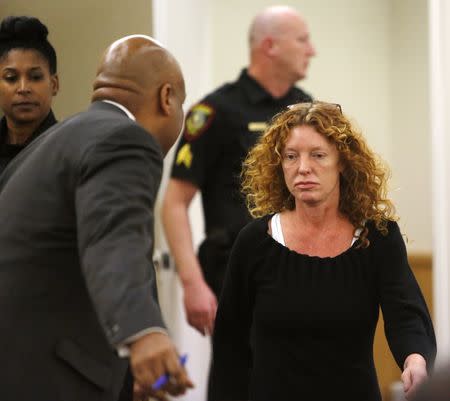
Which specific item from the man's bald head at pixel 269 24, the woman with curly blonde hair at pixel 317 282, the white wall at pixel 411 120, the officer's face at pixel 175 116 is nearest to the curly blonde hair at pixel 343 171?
the woman with curly blonde hair at pixel 317 282

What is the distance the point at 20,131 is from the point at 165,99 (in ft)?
2.02

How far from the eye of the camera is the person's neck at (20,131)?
2.37 meters

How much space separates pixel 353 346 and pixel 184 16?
1933 millimetres

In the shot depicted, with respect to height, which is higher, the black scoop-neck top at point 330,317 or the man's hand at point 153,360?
the man's hand at point 153,360

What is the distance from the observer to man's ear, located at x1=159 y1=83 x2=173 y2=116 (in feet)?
6.20

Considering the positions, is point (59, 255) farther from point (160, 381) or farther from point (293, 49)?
point (293, 49)

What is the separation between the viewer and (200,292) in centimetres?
321

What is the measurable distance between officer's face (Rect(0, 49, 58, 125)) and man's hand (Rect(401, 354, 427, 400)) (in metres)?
1.03

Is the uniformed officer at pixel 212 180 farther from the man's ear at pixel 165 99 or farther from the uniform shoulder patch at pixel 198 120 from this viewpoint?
the man's ear at pixel 165 99

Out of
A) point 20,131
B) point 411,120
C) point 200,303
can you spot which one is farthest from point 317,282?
point 411,120

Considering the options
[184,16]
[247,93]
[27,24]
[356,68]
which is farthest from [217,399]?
[356,68]

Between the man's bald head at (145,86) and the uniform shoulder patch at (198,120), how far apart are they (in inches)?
53.8

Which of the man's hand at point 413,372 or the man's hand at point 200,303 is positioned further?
the man's hand at point 200,303

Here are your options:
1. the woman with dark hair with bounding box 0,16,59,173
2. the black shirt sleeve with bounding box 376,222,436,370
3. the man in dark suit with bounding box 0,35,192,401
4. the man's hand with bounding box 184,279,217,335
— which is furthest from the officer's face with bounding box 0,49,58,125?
the man's hand with bounding box 184,279,217,335
